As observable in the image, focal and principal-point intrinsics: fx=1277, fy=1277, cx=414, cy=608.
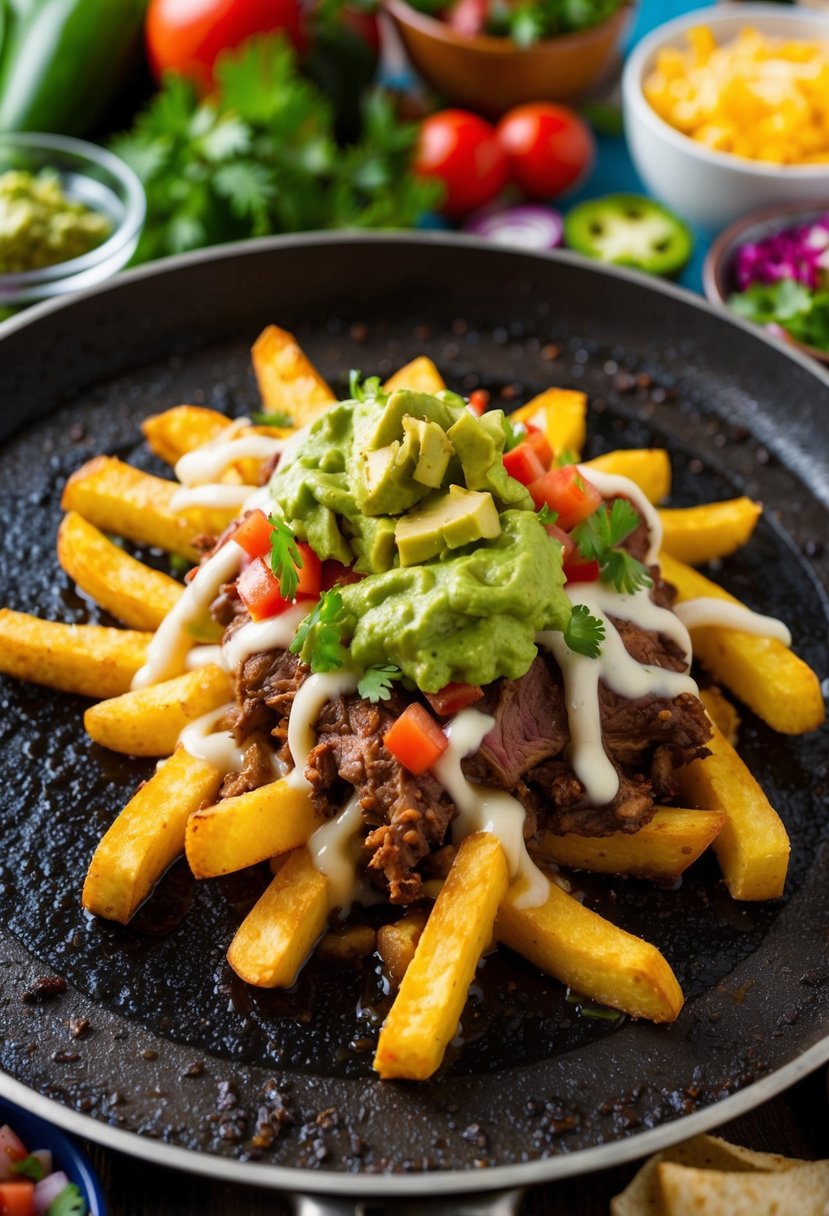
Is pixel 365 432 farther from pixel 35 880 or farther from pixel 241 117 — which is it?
pixel 241 117

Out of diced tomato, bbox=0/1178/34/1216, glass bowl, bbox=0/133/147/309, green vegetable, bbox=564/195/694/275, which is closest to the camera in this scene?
diced tomato, bbox=0/1178/34/1216

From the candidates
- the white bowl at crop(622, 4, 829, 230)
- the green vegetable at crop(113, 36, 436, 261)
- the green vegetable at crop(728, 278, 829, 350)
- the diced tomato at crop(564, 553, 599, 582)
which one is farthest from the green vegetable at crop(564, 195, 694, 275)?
the diced tomato at crop(564, 553, 599, 582)

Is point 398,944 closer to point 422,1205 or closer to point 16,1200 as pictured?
point 422,1205

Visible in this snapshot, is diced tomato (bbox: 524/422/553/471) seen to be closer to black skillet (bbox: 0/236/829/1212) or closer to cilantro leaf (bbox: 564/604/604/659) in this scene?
cilantro leaf (bbox: 564/604/604/659)

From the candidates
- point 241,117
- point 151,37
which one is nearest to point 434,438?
point 241,117

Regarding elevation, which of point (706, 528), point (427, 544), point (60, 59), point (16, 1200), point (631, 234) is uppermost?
point (60, 59)

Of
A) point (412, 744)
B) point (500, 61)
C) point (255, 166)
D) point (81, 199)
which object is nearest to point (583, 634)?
point (412, 744)
